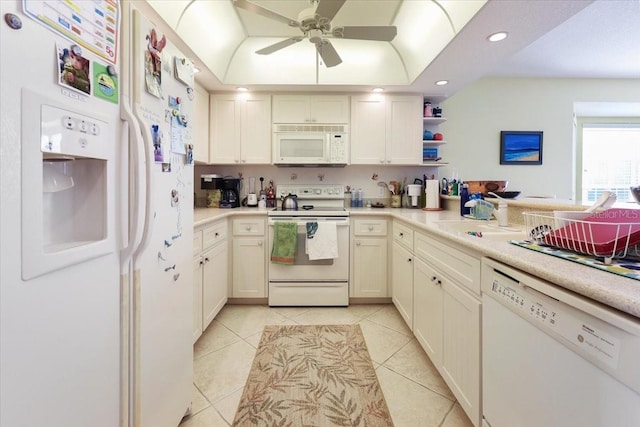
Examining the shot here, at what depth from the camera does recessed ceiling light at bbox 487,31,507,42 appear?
1901 millimetres

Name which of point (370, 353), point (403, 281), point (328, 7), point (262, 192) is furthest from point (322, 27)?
point (370, 353)

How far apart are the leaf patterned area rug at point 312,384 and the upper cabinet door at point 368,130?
1901 millimetres

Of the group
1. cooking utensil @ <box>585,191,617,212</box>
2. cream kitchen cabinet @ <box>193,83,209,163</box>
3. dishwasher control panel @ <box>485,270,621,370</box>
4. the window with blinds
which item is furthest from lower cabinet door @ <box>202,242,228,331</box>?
the window with blinds

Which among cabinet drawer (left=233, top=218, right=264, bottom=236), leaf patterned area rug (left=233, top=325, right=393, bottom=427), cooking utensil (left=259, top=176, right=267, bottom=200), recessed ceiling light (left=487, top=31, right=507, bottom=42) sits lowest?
leaf patterned area rug (left=233, top=325, right=393, bottom=427)

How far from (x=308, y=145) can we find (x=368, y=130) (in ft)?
2.37

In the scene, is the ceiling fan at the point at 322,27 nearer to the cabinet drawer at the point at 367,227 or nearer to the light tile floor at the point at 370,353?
the cabinet drawer at the point at 367,227

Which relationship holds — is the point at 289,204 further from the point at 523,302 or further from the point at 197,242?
the point at 523,302

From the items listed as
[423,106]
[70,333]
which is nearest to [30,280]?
[70,333]

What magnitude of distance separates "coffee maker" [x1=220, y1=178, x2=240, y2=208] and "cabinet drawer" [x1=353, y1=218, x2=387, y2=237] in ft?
4.48

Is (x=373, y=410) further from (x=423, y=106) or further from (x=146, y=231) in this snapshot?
(x=423, y=106)

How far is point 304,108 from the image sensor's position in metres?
3.13

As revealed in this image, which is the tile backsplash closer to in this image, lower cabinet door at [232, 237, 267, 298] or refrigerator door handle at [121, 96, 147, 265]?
lower cabinet door at [232, 237, 267, 298]

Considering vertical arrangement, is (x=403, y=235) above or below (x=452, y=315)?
above

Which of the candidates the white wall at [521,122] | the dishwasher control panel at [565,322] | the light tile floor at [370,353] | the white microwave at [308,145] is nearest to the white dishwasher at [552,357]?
the dishwasher control panel at [565,322]
